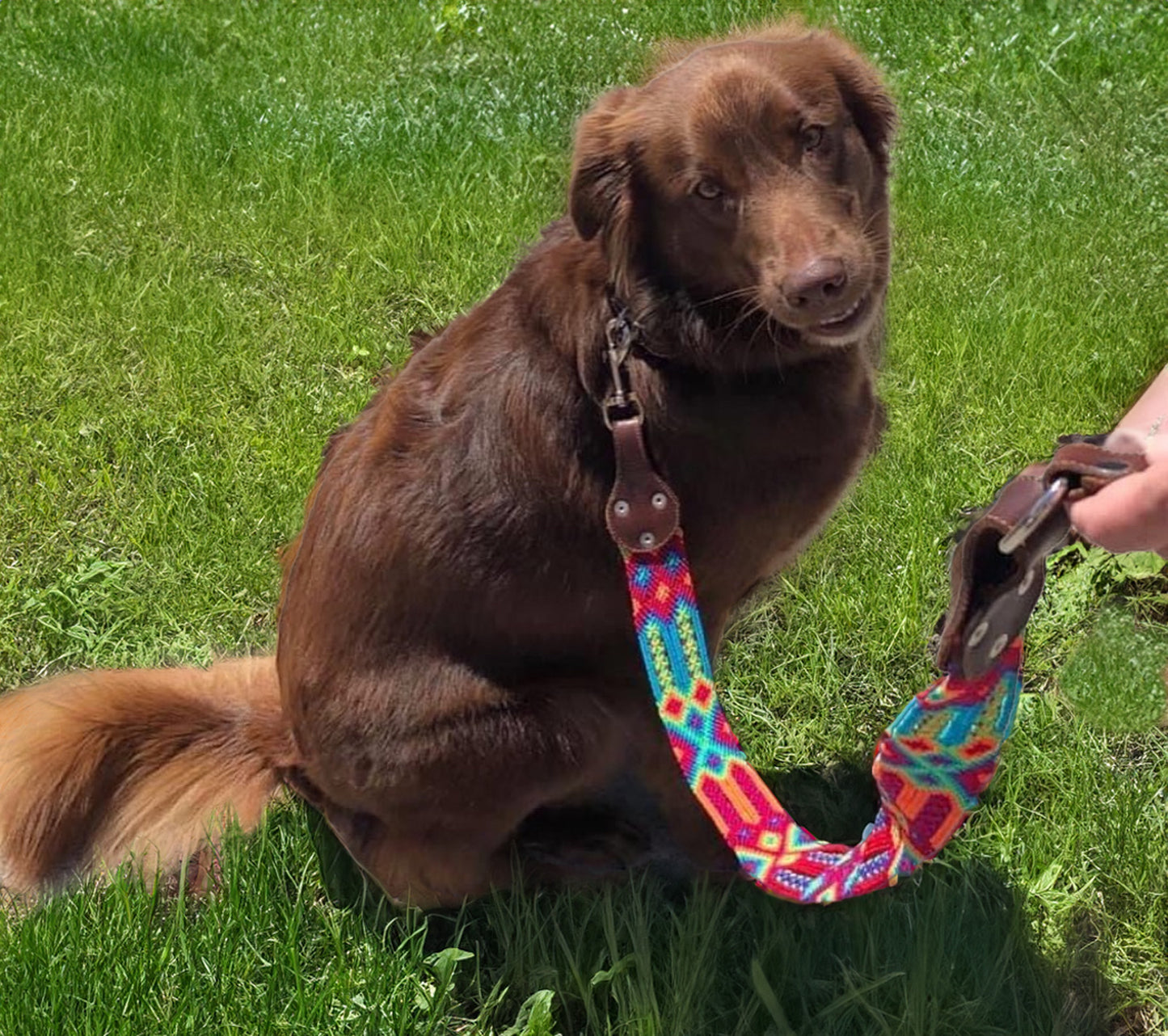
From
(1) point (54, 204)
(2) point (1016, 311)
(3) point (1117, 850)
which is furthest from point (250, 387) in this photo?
(3) point (1117, 850)

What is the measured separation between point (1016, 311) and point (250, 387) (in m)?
2.25

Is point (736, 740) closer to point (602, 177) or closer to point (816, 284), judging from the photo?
point (816, 284)

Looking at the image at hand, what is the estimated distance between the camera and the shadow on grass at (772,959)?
2.15 metres

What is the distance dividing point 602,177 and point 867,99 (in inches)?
17.3

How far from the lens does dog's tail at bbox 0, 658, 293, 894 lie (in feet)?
7.11

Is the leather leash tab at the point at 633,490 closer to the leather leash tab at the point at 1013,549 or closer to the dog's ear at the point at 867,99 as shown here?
the leather leash tab at the point at 1013,549

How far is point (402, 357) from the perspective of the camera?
3.79 metres

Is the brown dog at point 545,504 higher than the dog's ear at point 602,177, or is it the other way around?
the dog's ear at point 602,177

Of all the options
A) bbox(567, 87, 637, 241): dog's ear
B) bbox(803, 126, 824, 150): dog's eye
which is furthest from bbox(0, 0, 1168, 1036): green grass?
bbox(803, 126, 824, 150): dog's eye

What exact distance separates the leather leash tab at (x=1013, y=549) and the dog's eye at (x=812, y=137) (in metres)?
0.61

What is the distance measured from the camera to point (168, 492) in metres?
3.31

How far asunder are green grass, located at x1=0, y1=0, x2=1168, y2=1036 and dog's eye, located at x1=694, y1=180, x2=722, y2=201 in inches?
47.1

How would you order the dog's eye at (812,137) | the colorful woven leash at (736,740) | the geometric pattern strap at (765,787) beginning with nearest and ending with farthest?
1. the colorful woven leash at (736,740)
2. the geometric pattern strap at (765,787)
3. the dog's eye at (812,137)

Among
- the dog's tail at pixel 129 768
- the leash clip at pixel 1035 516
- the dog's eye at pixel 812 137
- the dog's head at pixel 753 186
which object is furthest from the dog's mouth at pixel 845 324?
the dog's tail at pixel 129 768
